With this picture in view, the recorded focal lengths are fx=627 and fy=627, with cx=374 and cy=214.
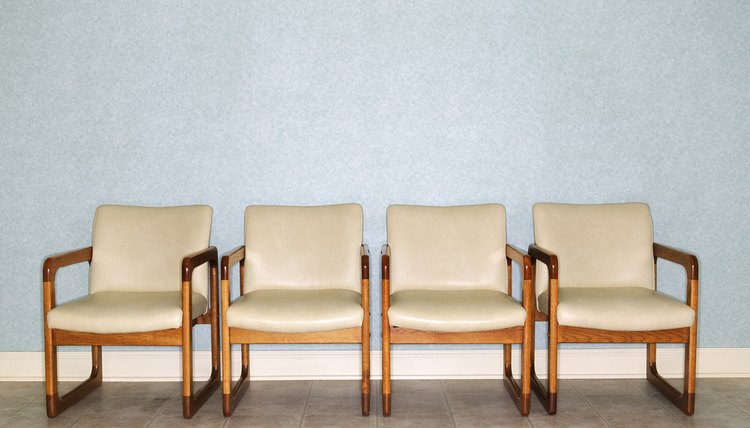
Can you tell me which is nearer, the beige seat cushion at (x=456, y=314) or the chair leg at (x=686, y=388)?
the beige seat cushion at (x=456, y=314)

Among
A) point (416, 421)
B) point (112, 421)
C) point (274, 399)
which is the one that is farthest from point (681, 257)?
point (112, 421)

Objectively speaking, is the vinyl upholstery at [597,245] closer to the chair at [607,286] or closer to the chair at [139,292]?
the chair at [607,286]

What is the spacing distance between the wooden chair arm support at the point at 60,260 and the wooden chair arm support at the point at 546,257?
84.4 inches

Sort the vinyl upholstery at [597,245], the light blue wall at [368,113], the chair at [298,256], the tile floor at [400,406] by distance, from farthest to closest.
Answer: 1. the light blue wall at [368,113]
2. the vinyl upholstery at [597,245]
3. the chair at [298,256]
4. the tile floor at [400,406]

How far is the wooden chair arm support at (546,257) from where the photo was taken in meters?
2.71

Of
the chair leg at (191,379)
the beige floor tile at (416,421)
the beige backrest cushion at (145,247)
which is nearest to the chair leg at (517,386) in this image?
the beige floor tile at (416,421)

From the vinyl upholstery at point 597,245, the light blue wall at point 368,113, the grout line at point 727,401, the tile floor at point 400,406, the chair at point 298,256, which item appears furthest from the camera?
the light blue wall at point 368,113

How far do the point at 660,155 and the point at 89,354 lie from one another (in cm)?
321

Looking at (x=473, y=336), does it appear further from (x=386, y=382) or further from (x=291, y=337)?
(x=291, y=337)

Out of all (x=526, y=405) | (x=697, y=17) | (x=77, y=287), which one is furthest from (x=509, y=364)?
(x=77, y=287)

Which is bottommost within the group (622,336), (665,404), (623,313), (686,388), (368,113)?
(665,404)

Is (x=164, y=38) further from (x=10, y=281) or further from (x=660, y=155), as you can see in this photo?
(x=660, y=155)

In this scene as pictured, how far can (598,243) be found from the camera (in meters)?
3.12

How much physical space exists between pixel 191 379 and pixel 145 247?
74 centimetres
